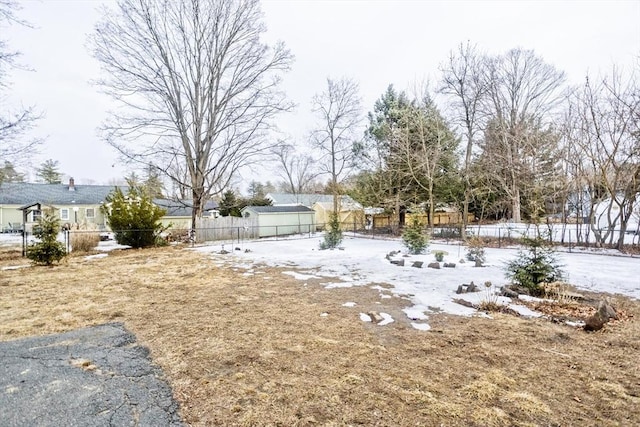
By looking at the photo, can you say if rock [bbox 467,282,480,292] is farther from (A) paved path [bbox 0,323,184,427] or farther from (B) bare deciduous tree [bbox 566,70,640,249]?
(B) bare deciduous tree [bbox 566,70,640,249]

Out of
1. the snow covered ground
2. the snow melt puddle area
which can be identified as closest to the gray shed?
the snow covered ground

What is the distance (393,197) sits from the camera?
18797 mm

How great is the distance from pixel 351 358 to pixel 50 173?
1959 inches

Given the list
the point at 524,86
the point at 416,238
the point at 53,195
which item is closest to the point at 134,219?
the point at 416,238

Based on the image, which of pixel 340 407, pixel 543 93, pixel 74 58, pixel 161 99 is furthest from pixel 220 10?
pixel 543 93

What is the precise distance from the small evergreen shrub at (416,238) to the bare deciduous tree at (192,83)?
1042 centimetres

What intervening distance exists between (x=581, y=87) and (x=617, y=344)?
12.0 m

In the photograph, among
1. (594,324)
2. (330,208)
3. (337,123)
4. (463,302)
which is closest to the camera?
(594,324)

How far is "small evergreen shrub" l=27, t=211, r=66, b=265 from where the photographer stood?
29.4ft

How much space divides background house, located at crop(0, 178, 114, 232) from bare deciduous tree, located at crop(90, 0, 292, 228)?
15053 mm

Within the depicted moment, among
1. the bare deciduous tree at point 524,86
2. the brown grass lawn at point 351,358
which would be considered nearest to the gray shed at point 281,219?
the bare deciduous tree at point 524,86

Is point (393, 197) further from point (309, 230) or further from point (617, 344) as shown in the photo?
point (617, 344)

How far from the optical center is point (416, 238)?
10320 mm

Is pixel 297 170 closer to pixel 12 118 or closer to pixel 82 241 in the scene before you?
pixel 82 241
